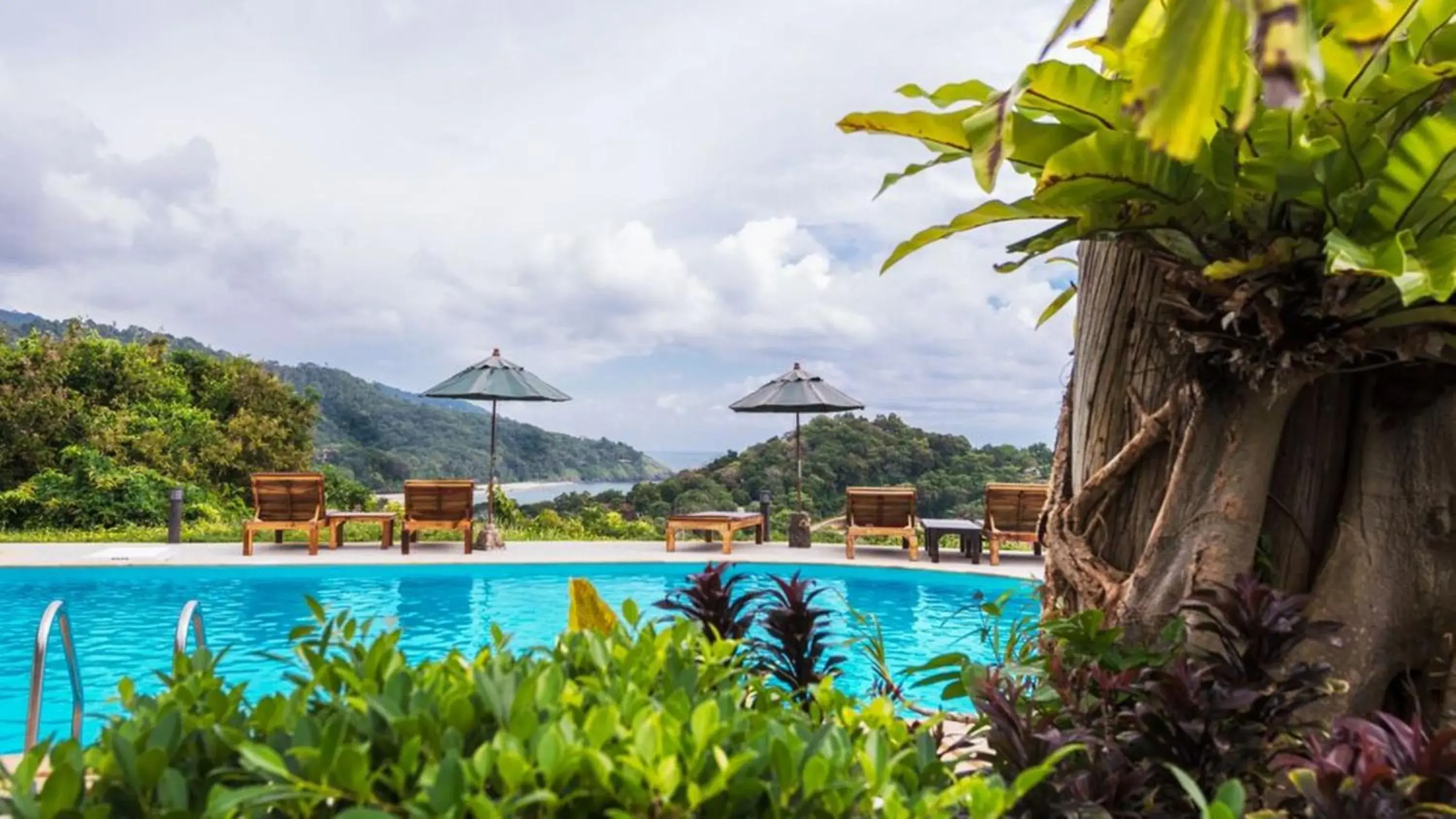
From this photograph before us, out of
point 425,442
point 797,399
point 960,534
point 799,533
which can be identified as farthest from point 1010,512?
point 425,442

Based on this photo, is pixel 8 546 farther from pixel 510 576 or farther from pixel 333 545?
pixel 510 576

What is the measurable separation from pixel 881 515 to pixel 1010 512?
66.0 inches

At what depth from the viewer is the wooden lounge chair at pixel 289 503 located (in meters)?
11.1

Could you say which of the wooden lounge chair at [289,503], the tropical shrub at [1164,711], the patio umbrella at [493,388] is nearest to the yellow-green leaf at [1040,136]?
the tropical shrub at [1164,711]

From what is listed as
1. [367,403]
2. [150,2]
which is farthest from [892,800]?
[367,403]

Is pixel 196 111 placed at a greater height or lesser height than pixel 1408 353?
greater

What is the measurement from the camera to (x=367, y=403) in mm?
32875

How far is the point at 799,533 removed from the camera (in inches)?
496

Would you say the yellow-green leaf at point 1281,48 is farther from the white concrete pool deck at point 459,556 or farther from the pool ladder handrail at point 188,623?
the white concrete pool deck at point 459,556

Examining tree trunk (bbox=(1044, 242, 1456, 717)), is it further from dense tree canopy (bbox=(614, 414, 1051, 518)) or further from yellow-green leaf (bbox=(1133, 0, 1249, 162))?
dense tree canopy (bbox=(614, 414, 1051, 518))

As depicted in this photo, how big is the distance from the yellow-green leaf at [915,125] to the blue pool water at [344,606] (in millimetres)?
4084

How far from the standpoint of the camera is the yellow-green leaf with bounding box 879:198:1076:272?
1.83m

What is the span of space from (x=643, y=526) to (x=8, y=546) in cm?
871

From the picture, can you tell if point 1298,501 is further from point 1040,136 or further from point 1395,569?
point 1040,136
